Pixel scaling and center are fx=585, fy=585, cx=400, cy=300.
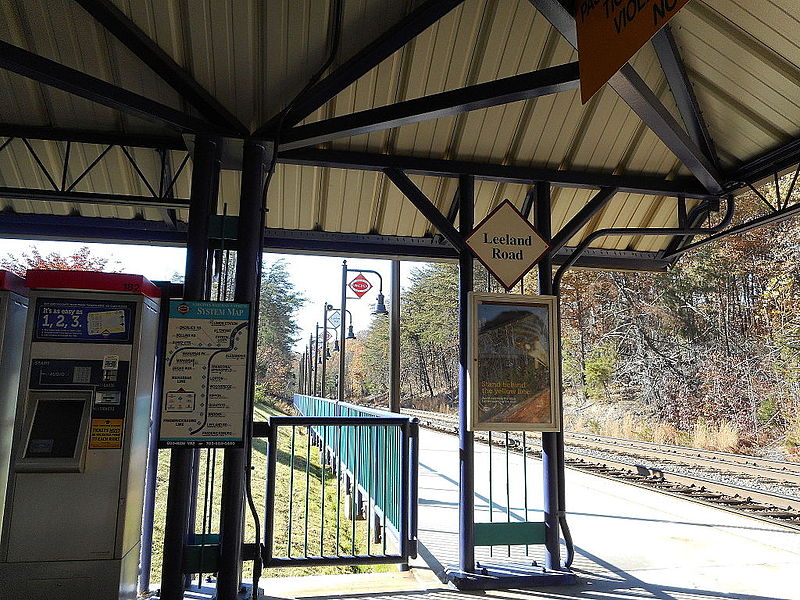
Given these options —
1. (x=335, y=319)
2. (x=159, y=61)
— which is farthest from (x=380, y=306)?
(x=159, y=61)

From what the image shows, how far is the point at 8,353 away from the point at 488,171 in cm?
371

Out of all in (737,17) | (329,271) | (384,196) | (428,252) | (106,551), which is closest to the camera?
(106,551)

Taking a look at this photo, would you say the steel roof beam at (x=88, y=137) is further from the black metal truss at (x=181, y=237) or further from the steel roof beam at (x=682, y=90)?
the steel roof beam at (x=682, y=90)

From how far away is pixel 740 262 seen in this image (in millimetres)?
21281

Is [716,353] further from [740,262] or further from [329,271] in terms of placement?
[329,271]

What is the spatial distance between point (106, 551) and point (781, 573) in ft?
16.2

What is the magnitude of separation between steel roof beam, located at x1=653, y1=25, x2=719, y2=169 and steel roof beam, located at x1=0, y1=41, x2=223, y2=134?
10.4 feet

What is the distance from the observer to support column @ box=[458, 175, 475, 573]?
4.47 m

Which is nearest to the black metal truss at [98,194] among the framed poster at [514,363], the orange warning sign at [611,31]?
the framed poster at [514,363]

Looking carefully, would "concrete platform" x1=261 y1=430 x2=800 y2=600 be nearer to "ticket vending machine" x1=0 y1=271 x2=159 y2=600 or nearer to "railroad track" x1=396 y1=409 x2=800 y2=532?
"railroad track" x1=396 y1=409 x2=800 y2=532

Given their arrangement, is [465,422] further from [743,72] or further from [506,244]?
Answer: [743,72]

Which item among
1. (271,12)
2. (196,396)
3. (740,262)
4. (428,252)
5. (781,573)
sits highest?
(740,262)

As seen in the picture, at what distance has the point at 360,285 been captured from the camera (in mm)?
18781

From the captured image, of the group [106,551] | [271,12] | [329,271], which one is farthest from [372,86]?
[329,271]
